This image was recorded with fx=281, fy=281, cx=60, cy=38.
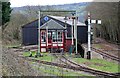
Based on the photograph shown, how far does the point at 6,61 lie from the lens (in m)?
4.88

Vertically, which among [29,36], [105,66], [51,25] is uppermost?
[51,25]

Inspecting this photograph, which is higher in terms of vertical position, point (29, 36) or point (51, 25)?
point (51, 25)

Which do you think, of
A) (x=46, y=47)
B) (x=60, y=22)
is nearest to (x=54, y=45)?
(x=46, y=47)

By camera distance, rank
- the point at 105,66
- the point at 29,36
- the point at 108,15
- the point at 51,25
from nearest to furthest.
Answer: the point at 105,66 < the point at 51,25 < the point at 108,15 < the point at 29,36

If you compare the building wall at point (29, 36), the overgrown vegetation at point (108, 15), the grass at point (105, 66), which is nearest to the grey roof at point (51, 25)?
the building wall at point (29, 36)

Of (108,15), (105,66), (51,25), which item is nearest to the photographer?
(105,66)

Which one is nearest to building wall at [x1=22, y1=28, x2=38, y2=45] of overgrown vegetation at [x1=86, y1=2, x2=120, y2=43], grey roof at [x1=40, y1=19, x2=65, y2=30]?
grey roof at [x1=40, y1=19, x2=65, y2=30]

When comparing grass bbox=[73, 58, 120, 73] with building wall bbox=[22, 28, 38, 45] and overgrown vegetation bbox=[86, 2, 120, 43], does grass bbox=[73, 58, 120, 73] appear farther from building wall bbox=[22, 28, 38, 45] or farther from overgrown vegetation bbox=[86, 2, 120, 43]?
building wall bbox=[22, 28, 38, 45]

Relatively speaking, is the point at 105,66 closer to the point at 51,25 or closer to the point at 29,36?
the point at 51,25

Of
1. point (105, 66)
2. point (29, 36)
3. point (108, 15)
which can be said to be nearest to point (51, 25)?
point (29, 36)

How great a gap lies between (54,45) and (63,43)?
552 mm

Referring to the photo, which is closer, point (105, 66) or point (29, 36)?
point (105, 66)

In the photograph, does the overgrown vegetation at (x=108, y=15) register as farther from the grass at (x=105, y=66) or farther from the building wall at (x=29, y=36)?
the grass at (x=105, y=66)

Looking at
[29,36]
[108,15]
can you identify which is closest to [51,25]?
[29,36]
